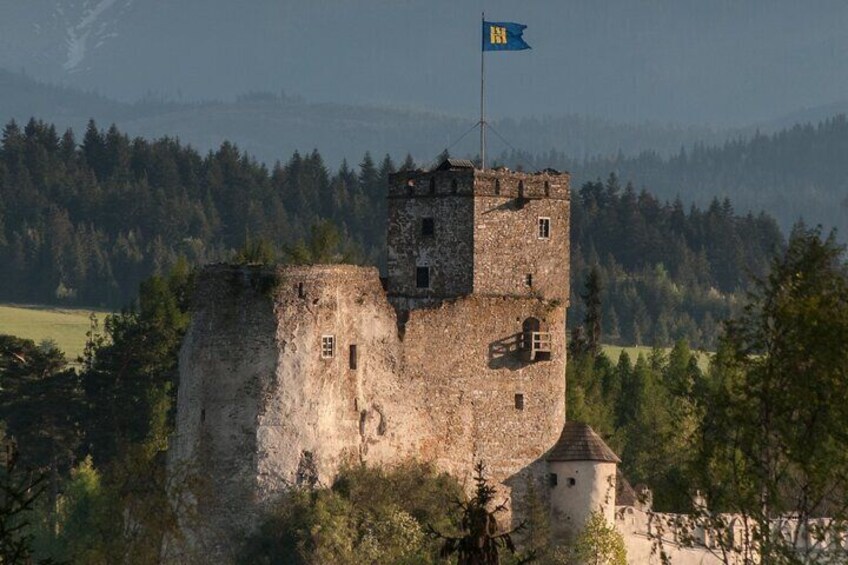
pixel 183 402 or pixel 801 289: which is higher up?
pixel 801 289

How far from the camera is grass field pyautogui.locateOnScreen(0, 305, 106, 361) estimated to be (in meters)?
139

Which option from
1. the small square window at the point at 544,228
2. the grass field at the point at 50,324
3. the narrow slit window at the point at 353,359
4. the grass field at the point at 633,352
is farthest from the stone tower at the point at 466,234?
the grass field at the point at 633,352

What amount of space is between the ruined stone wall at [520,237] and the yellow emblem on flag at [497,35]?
207 inches

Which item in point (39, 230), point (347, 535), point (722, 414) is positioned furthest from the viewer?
point (39, 230)

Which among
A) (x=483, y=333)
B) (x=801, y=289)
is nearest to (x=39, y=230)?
(x=483, y=333)

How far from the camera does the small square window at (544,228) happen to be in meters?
70.1

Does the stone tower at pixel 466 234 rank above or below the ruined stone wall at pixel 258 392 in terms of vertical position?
above

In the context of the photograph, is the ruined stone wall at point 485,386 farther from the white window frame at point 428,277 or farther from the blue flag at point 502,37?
the blue flag at point 502,37

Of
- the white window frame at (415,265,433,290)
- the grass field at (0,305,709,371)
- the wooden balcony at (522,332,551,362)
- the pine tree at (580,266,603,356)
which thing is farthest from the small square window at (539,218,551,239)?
the grass field at (0,305,709,371)

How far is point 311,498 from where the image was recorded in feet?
216

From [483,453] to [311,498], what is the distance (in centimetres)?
567

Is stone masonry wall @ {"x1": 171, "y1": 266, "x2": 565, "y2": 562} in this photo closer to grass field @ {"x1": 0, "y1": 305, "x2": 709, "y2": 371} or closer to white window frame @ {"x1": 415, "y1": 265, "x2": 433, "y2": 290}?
white window frame @ {"x1": 415, "y1": 265, "x2": 433, "y2": 290}

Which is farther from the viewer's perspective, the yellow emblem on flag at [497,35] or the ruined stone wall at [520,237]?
the yellow emblem on flag at [497,35]

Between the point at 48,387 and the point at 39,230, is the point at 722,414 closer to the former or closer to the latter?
the point at 48,387
